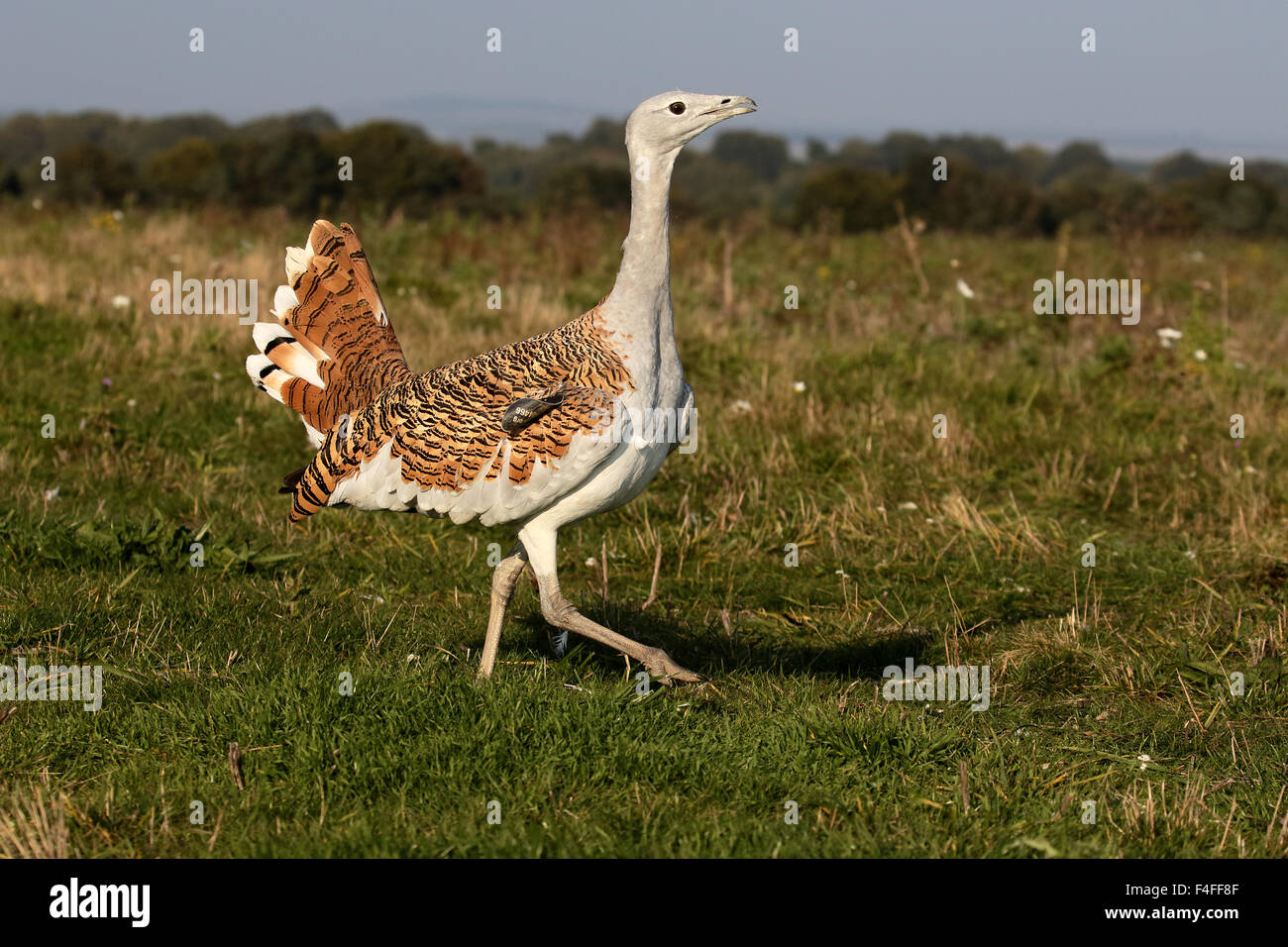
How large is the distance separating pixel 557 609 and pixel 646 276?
1.31 meters

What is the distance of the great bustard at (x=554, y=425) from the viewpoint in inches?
176

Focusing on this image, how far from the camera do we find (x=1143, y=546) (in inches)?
265

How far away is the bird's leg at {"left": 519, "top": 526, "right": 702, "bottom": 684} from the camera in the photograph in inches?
186

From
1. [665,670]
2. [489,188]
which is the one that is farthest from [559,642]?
[489,188]

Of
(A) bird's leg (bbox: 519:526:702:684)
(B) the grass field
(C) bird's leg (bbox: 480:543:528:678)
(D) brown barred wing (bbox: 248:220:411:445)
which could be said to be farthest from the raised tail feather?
(A) bird's leg (bbox: 519:526:702:684)

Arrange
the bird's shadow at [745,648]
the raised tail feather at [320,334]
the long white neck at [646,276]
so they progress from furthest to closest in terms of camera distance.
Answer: the raised tail feather at [320,334], the bird's shadow at [745,648], the long white neck at [646,276]

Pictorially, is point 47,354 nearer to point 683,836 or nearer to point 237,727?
point 237,727

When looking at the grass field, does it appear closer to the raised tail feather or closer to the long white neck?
the raised tail feather

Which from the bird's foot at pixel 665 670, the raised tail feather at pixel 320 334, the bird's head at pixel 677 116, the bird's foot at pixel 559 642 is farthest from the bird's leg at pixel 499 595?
the bird's head at pixel 677 116

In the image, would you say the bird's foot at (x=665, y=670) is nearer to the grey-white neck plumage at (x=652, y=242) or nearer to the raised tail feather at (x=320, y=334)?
the grey-white neck plumage at (x=652, y=242)

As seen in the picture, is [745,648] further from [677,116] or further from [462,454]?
[677,116]

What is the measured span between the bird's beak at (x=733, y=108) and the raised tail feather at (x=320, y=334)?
185 centimetres

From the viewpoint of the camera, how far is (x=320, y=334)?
564 centimetres

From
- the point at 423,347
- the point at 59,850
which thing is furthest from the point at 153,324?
the point at 59,850
